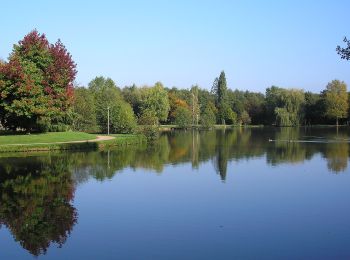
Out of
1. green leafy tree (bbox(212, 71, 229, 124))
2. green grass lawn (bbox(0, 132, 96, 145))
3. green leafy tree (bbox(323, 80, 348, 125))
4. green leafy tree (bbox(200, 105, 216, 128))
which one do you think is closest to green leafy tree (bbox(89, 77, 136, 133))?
green grass lawn (bbox(0, 132, 96, 145))

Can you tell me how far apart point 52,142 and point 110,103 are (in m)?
19.4

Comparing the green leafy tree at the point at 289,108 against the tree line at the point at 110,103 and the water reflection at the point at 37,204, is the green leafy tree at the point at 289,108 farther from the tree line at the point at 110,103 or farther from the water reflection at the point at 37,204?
the water reflection at the point at 37,204

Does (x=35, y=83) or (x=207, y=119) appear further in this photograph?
(x=207, y=119)

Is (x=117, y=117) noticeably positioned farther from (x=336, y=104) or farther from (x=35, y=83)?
(x=336, y=104)

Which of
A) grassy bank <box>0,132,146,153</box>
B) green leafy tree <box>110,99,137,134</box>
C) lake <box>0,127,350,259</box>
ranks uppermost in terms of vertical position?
green leafy tree <box>110,99,137,134</box>

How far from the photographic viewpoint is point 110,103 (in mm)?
57250

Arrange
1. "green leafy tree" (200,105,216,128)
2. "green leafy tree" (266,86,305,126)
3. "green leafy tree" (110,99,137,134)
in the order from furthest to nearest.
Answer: "green leafy tree" (266,86,305,126) → "green leafy tree" (200,105,216,128) → "green leafy tree" (110,99,137,134)

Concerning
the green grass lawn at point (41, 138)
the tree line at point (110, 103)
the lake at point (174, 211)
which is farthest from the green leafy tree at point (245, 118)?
the lake at point (174, 211)

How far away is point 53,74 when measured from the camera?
3969 centimetres

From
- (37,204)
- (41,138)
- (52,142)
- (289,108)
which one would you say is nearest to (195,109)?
(289,108)

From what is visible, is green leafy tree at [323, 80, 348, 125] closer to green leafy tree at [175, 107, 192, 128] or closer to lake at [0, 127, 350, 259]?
green leafy tree at [175, 107, 192, 128]

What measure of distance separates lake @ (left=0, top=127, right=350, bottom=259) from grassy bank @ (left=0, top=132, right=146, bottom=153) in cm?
776

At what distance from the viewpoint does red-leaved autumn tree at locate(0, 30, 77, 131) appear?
1427 inches

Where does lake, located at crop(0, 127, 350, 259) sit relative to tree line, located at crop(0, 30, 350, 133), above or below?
below
